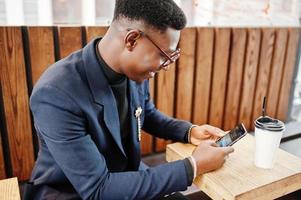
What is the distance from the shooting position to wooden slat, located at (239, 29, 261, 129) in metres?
2.88

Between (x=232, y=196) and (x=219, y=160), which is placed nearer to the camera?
(x=232, y=196)

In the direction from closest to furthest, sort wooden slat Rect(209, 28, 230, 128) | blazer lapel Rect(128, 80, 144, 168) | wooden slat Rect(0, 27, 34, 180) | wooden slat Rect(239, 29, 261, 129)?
blazer lapel Rect(128, 80, 144, 168) → wooden slat Rect(0, 27, 34, 180) → wooden slat Rect(209, 28, 230, 128) → wooden slat Rect(239, 29, 261, 129)

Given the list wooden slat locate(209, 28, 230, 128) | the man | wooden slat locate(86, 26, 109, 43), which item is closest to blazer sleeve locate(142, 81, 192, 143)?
the man

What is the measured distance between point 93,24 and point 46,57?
43 cm

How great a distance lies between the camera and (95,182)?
1115 millimetres

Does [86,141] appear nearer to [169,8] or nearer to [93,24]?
[169,8]

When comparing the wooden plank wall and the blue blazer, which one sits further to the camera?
the wooden plank wall

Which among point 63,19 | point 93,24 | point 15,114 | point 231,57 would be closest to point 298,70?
point 231,57

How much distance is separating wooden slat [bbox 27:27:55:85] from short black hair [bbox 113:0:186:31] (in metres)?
1.03

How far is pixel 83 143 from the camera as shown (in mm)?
1107

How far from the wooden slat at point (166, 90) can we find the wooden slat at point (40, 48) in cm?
89

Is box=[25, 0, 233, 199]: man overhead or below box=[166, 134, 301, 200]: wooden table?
overhead

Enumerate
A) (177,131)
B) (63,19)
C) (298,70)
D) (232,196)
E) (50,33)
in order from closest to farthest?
(232,196), (177,131), (50,33), (63,19), (298,70)

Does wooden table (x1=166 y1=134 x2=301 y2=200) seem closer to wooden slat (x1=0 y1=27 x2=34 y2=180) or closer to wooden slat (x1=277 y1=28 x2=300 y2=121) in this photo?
wooden slat (x1=0 y1=27 x2=34 y2=180)
